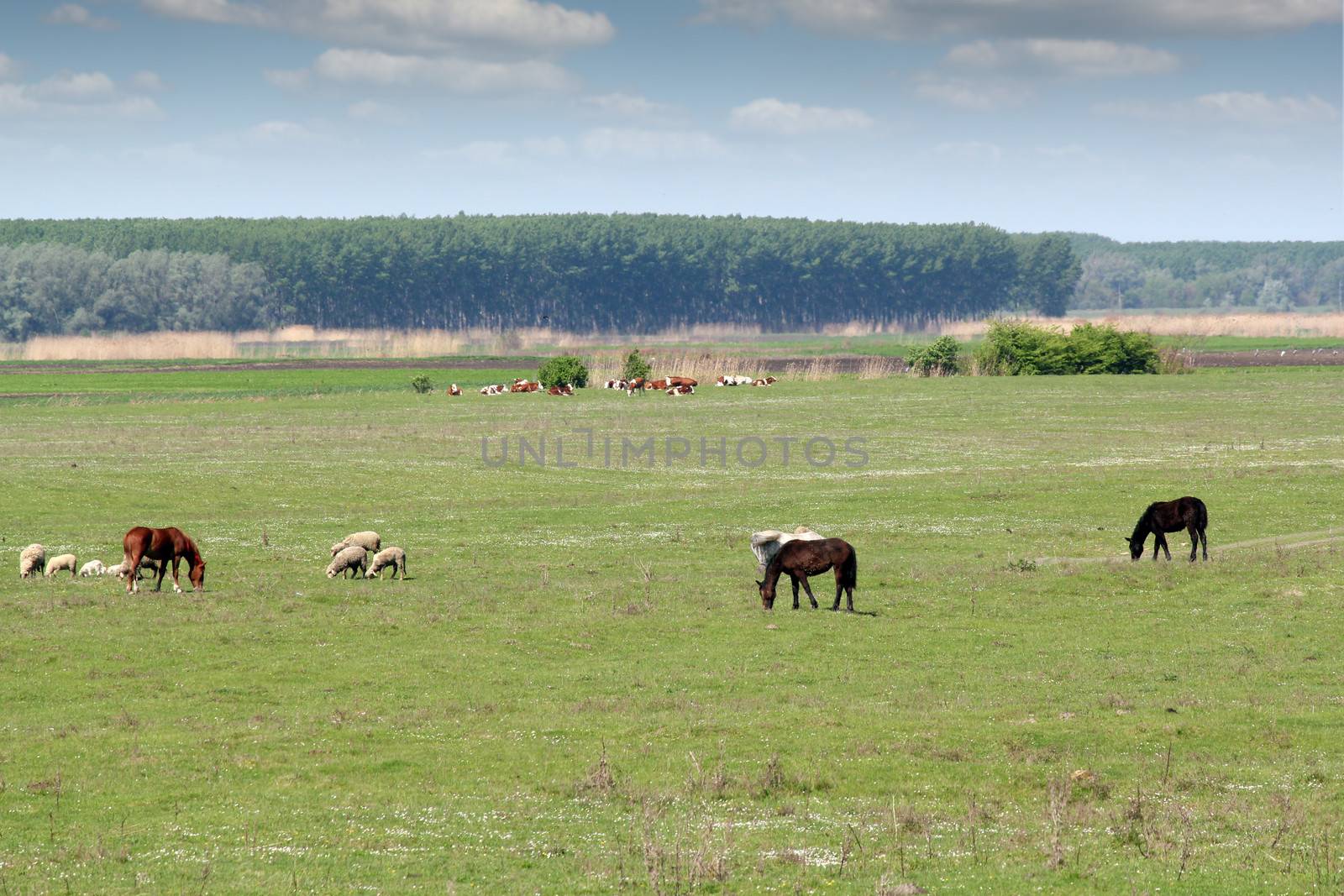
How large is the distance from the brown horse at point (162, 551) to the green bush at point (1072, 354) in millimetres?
85587

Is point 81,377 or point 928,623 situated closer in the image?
point 928,623

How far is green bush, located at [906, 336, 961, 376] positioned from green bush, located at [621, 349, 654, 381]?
69.3ft

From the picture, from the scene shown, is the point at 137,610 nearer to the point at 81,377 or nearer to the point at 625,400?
the point at 625,400

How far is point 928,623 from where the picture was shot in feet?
101

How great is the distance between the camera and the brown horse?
33.5m

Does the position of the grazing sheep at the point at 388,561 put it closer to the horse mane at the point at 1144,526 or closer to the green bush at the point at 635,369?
the horse mane at the point at 1144,526

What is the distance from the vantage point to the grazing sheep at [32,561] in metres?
36.0

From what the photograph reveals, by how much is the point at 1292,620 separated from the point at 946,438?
4188 centimetres

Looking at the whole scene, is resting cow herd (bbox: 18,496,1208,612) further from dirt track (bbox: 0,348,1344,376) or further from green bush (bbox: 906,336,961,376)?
dirt track (bbox: 0,348,1344,376)

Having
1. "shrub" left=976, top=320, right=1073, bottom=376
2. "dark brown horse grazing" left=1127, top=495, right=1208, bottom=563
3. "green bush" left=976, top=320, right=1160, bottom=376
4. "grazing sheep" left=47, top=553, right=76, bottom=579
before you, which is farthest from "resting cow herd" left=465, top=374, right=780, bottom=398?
"grazing sheep" left=47, top=553, right=76, bottom=579

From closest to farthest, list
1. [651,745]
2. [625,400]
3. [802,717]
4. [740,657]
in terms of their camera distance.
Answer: [651,745] → [802,717] → [740,657] → [625,400]

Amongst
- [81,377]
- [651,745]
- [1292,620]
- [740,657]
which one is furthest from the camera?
[81,377]

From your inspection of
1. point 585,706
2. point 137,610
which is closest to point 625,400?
point 137,610

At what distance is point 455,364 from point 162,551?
345ft
